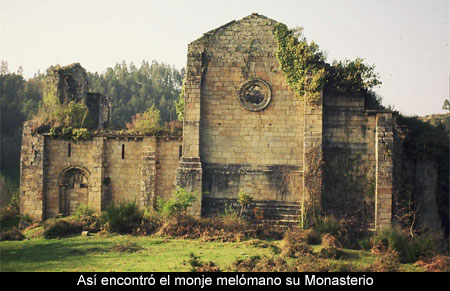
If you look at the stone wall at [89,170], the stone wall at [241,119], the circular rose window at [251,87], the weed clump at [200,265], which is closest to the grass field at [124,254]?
the weed clump at [200,265]

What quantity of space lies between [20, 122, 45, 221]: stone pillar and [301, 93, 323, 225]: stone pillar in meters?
12.1

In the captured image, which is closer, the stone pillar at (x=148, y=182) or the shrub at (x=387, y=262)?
the shrub at (x=387, y=262)

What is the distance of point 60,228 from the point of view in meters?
15.0

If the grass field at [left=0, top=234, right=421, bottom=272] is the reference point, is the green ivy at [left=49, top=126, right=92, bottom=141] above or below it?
above

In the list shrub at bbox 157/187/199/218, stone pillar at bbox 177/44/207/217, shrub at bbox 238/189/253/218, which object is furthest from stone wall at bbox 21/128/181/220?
shrub at bbox 238/189/253/218

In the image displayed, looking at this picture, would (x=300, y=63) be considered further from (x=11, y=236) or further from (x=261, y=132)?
(x=11, y=236)

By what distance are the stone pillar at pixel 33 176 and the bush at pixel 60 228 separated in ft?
9.34

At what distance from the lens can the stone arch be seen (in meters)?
18.1

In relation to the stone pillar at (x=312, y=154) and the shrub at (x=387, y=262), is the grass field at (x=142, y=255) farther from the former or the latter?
the stone pillar at (x=312, y=154)

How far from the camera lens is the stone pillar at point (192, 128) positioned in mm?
15375

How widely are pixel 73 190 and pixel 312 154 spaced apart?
11.3 metres

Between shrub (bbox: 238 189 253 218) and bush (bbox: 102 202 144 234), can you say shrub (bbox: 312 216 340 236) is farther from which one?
bush (bbox: 102 202 144 234)

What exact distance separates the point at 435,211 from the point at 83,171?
50.9ft

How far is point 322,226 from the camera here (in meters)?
14.0
